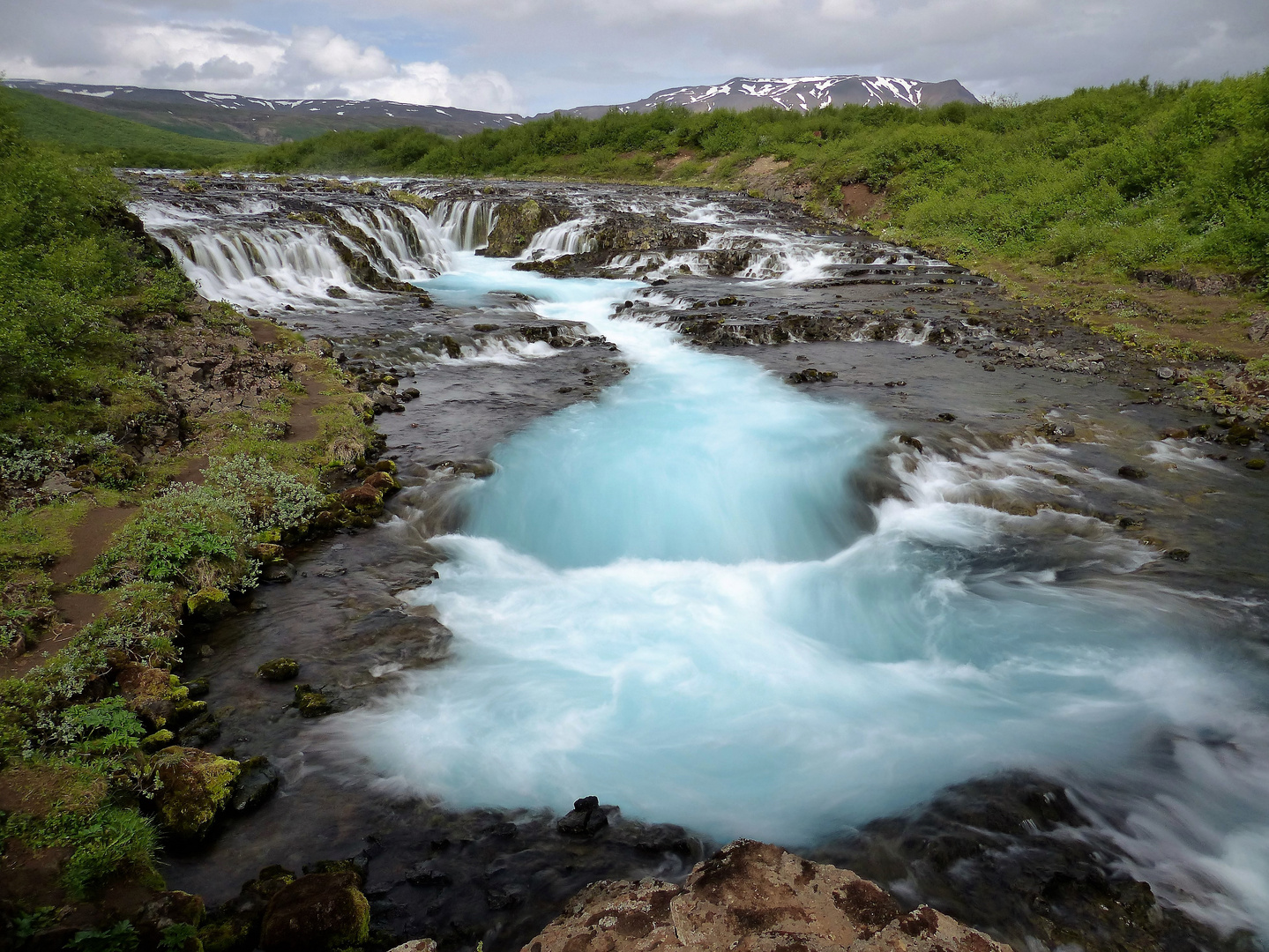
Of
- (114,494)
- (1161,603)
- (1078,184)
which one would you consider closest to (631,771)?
(1161,603)

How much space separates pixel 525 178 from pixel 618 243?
1117 inches

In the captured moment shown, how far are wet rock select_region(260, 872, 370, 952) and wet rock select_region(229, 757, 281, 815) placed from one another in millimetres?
1094

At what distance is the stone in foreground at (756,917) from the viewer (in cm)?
309

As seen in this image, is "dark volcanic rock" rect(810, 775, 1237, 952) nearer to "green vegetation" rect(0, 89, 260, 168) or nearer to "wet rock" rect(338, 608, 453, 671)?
"wet rock" rect(338, 608, 453, 671)

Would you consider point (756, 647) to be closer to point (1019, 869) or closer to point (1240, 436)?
point (1019, 869)

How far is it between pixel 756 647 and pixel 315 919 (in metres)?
A: 4.85

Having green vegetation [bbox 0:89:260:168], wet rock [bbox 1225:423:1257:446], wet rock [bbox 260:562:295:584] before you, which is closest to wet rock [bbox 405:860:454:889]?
wet rock [bbox 260:562:295:584]

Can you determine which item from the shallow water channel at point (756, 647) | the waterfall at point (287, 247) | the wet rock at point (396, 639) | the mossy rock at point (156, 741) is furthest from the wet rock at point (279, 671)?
the waterfall at point (287, 247)

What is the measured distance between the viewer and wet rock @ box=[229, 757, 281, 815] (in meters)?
4.68

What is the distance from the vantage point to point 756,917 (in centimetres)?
327

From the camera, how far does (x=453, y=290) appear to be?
857 inches

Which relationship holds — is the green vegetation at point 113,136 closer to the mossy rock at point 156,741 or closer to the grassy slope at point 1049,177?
the grassy slope at point 1049,177

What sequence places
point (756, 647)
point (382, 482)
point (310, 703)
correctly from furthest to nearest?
point (382, 482) < point (756, 647) < point (310, 703)

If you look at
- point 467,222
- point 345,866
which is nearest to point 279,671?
point 345,866
